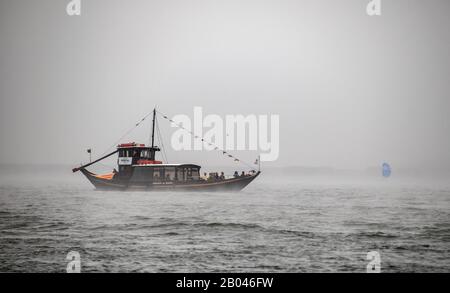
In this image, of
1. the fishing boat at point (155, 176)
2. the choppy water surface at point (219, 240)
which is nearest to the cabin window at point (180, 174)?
the fishing boat at point (155, 176)

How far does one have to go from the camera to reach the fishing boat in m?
56.3

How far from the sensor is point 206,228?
1041 inches

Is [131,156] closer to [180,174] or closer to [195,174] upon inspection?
[180,174]

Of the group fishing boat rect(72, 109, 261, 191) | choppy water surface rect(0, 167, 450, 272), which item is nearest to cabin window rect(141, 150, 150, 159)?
fishing boat rect(72, 109, 261, 191)

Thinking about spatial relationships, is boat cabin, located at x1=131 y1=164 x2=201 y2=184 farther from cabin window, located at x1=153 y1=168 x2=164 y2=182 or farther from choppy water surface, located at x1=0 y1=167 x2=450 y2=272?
choppy water surface, located at x1=0 y1=167 x2=450 y2=272

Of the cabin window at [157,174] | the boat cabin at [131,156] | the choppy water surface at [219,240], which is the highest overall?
the boat cabin at [131,156]

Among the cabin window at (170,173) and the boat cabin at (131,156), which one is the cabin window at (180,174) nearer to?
the cabin window at (170,173)

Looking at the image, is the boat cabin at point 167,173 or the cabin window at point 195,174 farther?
the cabin window at point 195,174

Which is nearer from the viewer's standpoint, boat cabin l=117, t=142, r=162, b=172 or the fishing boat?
the fishing boat

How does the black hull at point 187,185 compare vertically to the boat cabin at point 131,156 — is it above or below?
below

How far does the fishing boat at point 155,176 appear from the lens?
185 ft

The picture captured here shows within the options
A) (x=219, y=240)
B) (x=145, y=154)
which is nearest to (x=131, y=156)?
(x=145, y=154)

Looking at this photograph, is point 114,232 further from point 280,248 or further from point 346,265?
point 346,265

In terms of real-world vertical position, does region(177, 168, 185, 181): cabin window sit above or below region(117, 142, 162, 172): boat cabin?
below
